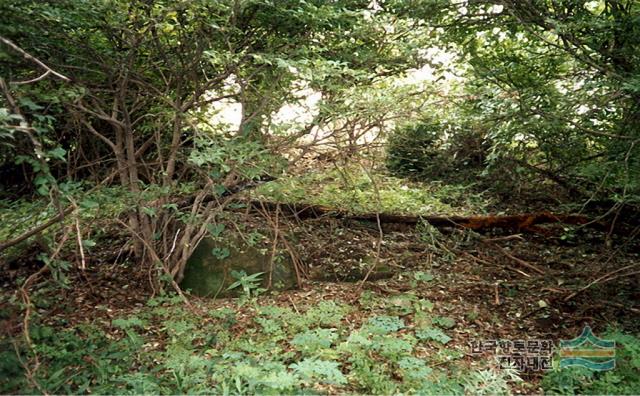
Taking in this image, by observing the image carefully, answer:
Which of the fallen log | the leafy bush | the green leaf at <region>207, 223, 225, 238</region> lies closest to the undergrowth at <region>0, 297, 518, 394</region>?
the green leaf at <region>207, 223, 225, 238</region>

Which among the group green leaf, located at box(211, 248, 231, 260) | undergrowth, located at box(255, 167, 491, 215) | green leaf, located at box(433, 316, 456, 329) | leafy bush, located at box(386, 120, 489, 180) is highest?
leafy bush, located at box(386, 120, 489, 180)

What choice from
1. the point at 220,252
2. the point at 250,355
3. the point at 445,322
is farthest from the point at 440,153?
the point at 250,355

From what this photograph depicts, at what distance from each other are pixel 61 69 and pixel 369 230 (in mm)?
3512

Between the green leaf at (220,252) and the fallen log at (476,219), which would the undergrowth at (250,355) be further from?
the fallen log at (476,219)

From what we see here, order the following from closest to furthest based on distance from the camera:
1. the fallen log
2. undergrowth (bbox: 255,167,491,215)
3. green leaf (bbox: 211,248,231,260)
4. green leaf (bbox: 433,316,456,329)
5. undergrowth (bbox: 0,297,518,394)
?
undergrowth (bbox: 0,297,518,394)
green leaf (bbox: 433,316,456,329)
green leaf (bbox: 211,248,231,260)
undergrowth (bbox: 255,167,491,215)
the fallen log

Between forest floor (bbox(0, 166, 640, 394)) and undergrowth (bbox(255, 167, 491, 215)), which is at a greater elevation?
undergrowth (bbox(255, 167, 491, 215))

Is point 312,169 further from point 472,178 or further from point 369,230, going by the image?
point 472,178

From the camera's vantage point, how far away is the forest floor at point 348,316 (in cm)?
327

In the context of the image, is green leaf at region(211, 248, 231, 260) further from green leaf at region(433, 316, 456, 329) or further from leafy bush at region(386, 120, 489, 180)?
leafy bush at region(386, 120, 489, 180)

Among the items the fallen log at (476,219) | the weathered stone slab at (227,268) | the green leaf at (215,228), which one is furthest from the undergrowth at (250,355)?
the fallen log at (476,219)

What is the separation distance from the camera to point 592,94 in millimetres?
4270

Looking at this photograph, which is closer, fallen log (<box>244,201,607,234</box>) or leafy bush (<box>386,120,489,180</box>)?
fallen log (<box>244,201,607,234</box>)

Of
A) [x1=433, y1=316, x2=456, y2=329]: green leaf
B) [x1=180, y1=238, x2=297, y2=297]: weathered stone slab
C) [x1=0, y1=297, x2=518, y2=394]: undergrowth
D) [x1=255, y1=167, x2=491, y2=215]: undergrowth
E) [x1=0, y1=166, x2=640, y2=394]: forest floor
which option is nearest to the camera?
[x1=0, y1=297, x2=518, y2=394]: undergrowth

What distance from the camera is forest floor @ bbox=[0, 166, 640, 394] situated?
10.7ft
